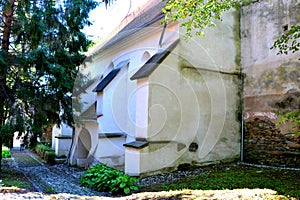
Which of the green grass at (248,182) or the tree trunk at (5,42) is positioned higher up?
the tree trunk at (5,42)

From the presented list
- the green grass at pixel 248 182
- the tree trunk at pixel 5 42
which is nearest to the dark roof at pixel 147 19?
the tree trunk at pixel 5 42

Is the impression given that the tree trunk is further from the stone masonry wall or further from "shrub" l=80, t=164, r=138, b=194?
the stone masonry wall

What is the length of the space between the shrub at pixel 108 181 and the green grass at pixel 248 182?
50cm

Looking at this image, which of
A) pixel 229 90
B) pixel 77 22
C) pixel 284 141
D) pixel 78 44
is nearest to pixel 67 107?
pixel 78 44

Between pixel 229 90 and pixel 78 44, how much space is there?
5927mm

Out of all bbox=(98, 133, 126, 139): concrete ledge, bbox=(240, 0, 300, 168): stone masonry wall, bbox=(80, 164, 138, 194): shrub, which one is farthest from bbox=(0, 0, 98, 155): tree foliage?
bbox=(240, 0, 300, 168): stone masonry wall

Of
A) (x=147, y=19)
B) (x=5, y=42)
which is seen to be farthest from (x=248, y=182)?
(x=5, y=42)

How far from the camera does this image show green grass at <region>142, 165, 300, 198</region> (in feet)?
19.5

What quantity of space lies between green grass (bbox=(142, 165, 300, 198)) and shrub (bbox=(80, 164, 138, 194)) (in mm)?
503

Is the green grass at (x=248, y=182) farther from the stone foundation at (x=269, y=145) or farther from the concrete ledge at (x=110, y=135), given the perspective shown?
the concrete ledge at (x=110, y=135)

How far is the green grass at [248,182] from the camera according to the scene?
5949mm

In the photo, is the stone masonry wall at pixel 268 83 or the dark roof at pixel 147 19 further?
the dark roof at pixel 147 19

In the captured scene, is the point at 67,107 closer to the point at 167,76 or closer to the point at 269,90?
the point at 167,76

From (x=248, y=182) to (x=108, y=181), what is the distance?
3.76 m
